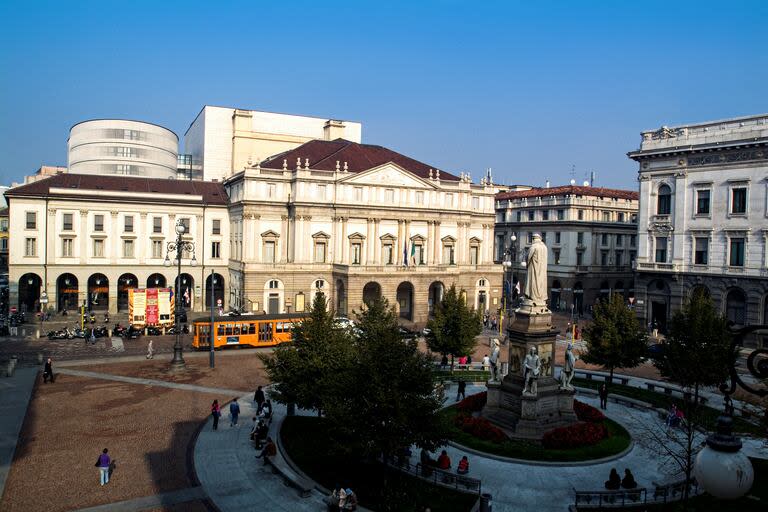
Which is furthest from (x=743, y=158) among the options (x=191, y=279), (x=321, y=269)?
(x=191, y=279)

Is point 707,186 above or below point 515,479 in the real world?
above

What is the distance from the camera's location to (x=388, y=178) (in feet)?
221

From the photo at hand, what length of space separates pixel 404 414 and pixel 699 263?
46.0 m

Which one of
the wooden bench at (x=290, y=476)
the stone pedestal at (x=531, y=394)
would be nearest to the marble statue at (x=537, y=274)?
the stone pedestal at (x=531, y=394)

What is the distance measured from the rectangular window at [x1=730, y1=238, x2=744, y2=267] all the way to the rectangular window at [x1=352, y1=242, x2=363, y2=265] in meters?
37.7

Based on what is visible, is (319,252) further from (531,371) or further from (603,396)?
(531,371)

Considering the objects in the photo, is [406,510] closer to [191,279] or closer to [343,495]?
[343,495]

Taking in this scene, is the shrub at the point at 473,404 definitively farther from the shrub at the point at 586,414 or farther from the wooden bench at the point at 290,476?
the wooden bench at the point at 290,476

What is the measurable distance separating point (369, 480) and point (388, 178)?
4941 cm

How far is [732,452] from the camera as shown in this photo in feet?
18.6

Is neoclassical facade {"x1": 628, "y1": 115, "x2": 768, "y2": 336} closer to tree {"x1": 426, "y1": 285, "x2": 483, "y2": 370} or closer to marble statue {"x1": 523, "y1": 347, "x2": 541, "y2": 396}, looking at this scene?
tree {"x1": 426, "y1": 285, "x2": 483, "y2": 370}

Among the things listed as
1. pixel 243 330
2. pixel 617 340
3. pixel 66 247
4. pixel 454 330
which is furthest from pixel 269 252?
pixel 617 340

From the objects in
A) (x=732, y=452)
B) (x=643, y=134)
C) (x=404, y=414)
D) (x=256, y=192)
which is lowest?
(x=404, y=414)

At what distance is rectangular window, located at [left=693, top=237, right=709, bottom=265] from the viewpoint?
175ft
